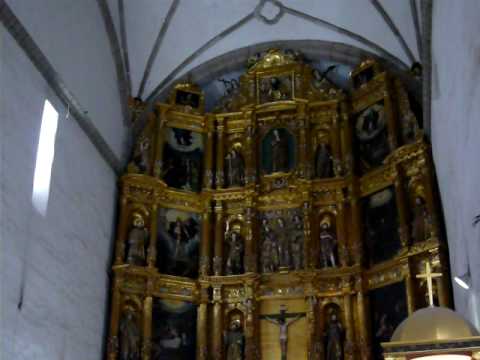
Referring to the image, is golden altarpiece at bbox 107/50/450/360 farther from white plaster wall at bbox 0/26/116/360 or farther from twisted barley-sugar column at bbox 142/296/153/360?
white plaster wall at bbox 0/26/116/360

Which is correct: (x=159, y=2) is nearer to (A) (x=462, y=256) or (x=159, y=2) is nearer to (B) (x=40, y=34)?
(B) (x=40, y=34)

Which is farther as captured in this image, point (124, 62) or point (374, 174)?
point (124, 62)

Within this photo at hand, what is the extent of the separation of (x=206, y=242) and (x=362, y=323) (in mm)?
4436

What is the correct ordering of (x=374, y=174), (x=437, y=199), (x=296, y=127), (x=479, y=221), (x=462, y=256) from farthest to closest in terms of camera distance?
(x=296, y=127) → (x=374, y=174) → (x=437, y=199) → (x=462, y=256) → (x=479, y=221)

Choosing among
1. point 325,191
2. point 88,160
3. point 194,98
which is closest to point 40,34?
point 88,160

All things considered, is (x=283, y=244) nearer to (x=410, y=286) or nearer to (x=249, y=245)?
(x=249, y=245)

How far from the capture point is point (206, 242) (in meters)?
17.6

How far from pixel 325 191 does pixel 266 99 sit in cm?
332

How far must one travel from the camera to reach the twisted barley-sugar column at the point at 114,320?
51.2 feet

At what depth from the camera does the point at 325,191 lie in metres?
17.6

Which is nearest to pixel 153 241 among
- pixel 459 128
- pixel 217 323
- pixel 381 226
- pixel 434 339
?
pixel 217 323

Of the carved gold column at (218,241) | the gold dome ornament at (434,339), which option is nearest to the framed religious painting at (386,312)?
the carved gold column at (218,241)

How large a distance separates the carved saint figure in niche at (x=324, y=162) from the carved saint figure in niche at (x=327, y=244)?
4.05 ft

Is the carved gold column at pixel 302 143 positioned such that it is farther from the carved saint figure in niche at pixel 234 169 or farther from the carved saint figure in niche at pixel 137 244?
the carved saint figure in niche at pixel 137 244
